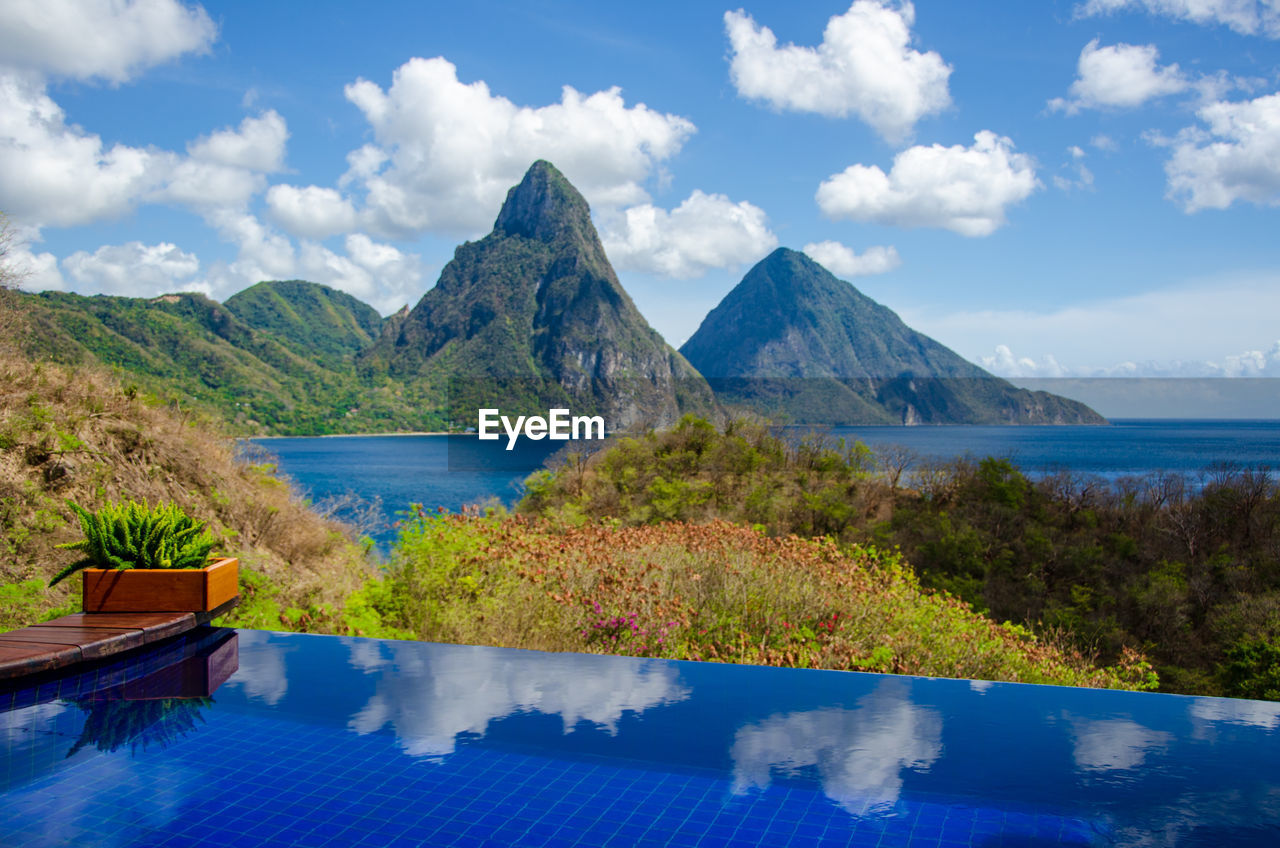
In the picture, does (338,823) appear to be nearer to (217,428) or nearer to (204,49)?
(217,428)

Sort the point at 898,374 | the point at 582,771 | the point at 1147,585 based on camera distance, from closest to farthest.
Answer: the point at 582,771 → the point at 1147,585 → the point at 898,374

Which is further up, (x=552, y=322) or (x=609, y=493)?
(x=552, y=322)

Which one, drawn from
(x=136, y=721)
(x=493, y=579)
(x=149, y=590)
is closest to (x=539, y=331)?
(x=493, y=579)

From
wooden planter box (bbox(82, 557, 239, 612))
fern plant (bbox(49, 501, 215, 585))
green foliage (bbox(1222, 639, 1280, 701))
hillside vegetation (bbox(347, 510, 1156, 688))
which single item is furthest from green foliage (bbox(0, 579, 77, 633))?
green foliage (bbox(1222, 639, 1280, 701))

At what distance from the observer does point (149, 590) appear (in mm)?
4199

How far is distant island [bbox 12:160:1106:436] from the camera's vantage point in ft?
221

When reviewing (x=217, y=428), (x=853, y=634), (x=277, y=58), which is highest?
(x=277, y=58)

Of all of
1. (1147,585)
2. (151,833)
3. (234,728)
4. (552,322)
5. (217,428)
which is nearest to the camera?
(151,833)

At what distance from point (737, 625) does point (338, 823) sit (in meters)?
3.09

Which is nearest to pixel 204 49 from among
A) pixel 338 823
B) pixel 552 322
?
pixel 338 823

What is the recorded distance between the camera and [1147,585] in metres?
14.5

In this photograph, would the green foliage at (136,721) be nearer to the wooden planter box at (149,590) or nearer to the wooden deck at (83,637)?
the wooden deck at (83,637)

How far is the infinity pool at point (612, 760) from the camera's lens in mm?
2281

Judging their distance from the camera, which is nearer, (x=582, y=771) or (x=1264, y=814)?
(x=1264, y=814)
